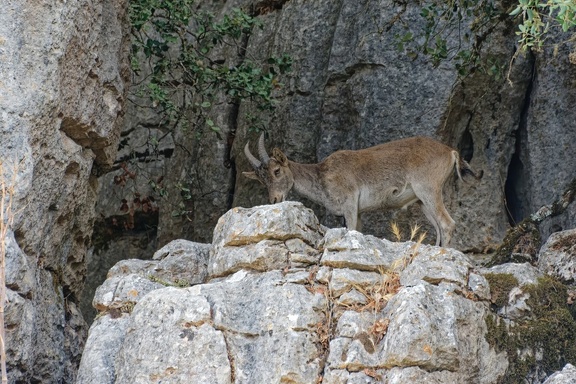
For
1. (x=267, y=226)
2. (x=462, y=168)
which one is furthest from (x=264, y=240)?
(x=462, y=168)

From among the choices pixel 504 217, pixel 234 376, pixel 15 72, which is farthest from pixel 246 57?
pixel 234 376

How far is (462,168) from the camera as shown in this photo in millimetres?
12500

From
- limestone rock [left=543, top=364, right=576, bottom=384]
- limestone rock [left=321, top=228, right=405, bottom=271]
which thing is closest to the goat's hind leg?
limestone rock [left=321, top=228, right=405, bottom=271]

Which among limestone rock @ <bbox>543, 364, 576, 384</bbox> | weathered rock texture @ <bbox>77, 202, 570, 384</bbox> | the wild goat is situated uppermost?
the wild goat

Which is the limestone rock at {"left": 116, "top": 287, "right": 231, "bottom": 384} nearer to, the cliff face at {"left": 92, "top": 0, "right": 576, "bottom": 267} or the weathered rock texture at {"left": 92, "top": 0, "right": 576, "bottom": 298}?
the weathered rock texture at {"left": 92, "top": 0, "right": 576, "bottom": 298}

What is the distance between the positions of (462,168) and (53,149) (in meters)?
6.27

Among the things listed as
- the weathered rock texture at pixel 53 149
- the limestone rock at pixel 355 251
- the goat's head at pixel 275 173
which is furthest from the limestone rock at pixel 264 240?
the goat's head at pixel 275 173

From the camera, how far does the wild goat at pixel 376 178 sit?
482 inches

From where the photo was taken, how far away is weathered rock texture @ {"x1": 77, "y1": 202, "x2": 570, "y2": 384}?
21.8 ft

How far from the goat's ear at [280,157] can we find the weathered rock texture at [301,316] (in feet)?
16.0

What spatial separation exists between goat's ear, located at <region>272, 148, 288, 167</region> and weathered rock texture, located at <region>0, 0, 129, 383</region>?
369 centimetres

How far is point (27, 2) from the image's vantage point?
7.45 meters

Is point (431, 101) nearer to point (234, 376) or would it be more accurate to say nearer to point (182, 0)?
point (182, 0)

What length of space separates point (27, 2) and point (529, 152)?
7.25 meters
